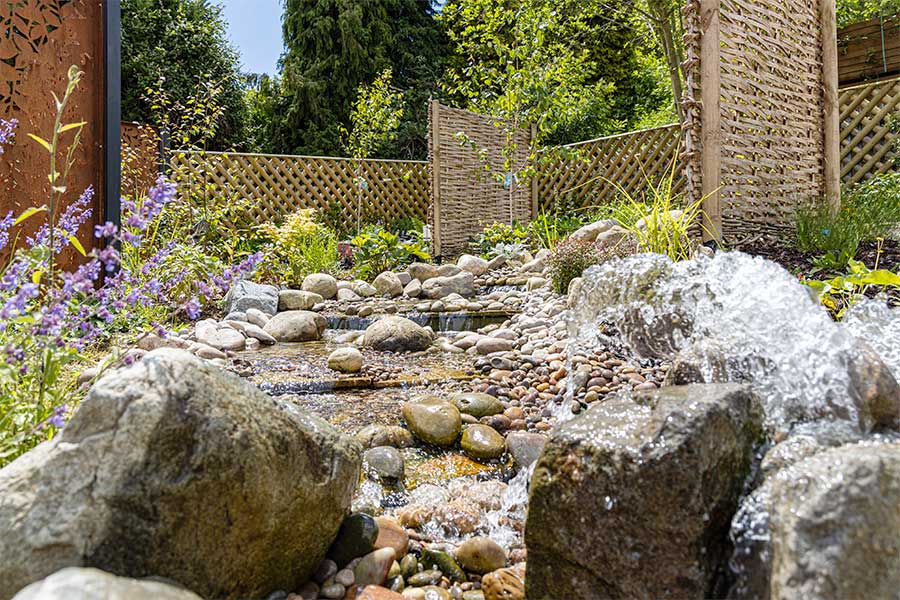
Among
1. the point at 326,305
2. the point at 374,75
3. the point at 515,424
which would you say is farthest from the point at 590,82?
the point at 515,424

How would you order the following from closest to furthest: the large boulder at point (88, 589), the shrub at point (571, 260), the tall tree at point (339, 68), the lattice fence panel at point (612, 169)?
the large boulder at point (88, 589) < the shrub at point (571, 260) < the lattice fence panel at point (612, 169) < the tall tree at point (339, 68)

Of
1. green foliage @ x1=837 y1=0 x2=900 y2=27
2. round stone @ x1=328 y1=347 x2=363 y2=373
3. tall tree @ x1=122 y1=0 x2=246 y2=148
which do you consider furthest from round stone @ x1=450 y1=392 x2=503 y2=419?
tall tree @ x1=122 y1=0 x2=246 y2=148

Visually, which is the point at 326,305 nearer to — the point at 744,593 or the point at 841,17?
the point at 744,593

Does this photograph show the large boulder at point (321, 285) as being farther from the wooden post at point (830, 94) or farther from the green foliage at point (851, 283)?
the wooden post at point (830, 94)

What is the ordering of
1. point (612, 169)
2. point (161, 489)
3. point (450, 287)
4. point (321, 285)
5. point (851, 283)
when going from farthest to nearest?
point (612, 169) < point (321, 285) < point (450, 287) < point (851, 283) < point (161, 489)

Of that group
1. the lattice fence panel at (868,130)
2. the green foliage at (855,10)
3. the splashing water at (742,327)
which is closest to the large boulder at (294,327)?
the splashing water at (742,327)

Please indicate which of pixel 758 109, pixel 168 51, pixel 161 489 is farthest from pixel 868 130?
pixel 168 51

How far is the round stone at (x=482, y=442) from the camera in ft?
8.16

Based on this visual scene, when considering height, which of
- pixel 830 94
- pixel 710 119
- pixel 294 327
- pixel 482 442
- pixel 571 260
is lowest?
pixel 482 442

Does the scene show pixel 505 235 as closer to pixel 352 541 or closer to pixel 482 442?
pixel 482 442

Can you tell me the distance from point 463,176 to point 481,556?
7.22 m

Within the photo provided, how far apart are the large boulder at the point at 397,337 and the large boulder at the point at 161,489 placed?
276 cm

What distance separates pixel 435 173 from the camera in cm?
807

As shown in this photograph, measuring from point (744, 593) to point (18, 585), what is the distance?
4.64ft
